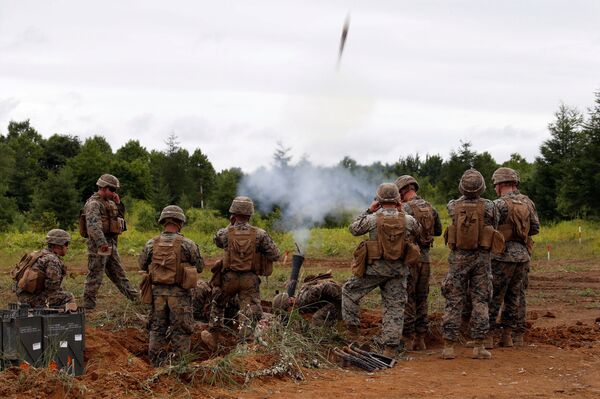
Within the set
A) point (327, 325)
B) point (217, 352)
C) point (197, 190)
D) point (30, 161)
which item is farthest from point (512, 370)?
point (30, 161)

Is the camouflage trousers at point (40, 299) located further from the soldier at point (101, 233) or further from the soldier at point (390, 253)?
the soldier at point (390, 253)

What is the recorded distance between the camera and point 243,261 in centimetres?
1031

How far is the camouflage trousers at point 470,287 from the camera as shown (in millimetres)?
9938

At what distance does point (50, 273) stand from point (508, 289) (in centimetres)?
604

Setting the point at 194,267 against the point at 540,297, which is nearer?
the point at 194,267

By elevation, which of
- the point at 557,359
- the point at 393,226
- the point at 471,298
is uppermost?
the point at 393,226

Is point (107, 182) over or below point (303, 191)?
over

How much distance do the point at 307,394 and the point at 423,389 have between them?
4.01ft

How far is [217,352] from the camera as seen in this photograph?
9.80 meters

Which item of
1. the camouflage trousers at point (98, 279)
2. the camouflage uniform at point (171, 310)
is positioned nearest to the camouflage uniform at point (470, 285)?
the camouflage uniform at point (171, 310)

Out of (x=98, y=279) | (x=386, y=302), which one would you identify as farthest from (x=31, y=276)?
(x=386, y=302)

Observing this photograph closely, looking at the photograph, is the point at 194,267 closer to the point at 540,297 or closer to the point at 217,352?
the point at 217,352

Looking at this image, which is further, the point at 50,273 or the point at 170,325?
the point at 50,273

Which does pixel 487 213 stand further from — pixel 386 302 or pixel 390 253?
pixel 386 302
